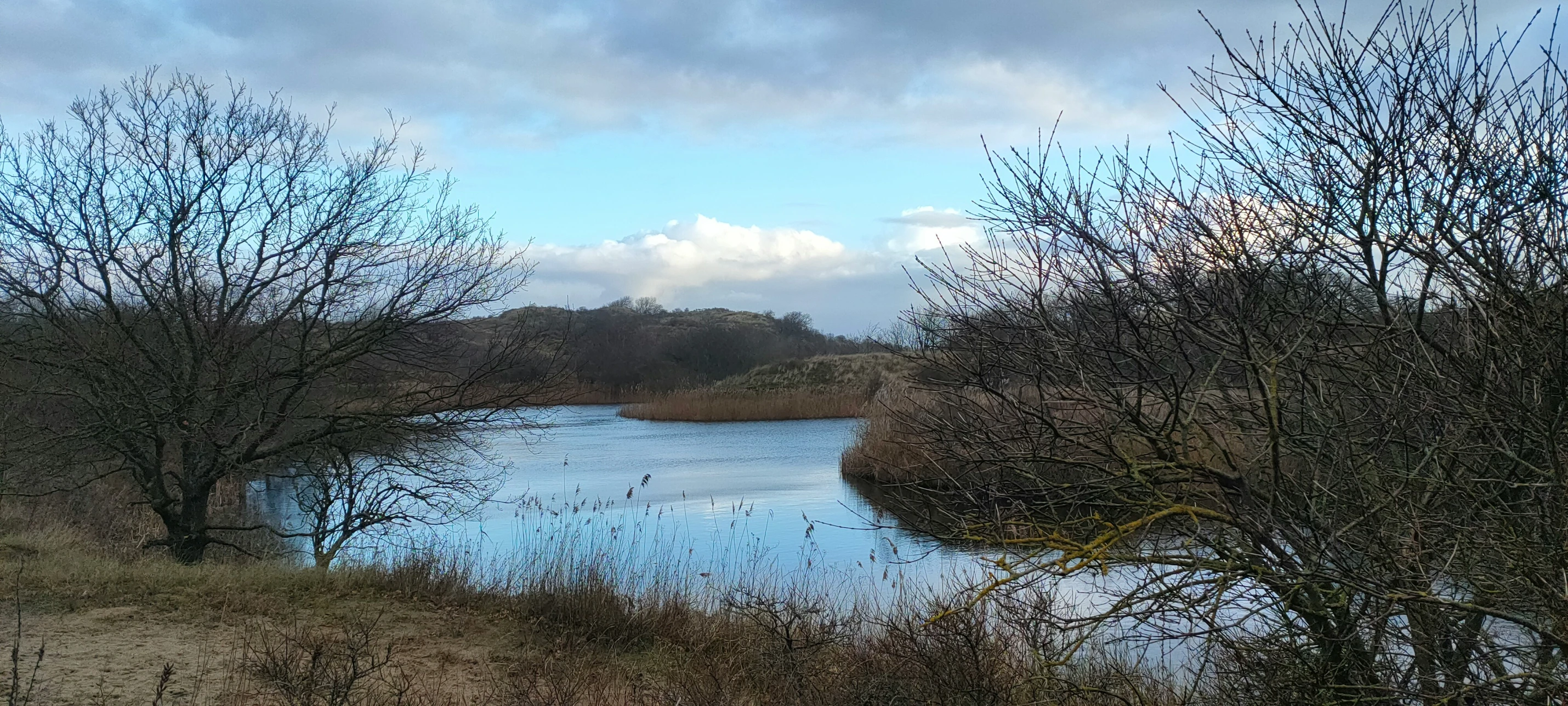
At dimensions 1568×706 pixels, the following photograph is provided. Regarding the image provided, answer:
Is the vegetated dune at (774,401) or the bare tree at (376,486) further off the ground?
the vegetated dune at (774,401)

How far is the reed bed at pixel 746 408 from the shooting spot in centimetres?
4266

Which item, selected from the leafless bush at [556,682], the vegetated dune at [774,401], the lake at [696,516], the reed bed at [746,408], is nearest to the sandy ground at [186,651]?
the leafless bush at [556,682]

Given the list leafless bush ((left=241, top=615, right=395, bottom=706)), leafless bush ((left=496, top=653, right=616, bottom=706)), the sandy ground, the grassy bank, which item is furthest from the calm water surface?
leafless bush ((left=241, top=615, right=395, bottom=706))

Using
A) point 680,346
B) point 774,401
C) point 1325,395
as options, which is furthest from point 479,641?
point 680,346

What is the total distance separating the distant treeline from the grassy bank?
30.6 meters

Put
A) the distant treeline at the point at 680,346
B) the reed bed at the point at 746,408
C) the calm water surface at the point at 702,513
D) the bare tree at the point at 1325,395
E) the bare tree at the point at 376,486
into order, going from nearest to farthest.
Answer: the bare tree at the point at 1325,395, the bare tree at the point at 376,486, the calm water surface at the point at 702,513, the reed bed at the point at 746,408, the distant treeline at the point at 680,346

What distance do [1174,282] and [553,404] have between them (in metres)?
9.12

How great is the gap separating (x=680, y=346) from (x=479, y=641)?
223 feet

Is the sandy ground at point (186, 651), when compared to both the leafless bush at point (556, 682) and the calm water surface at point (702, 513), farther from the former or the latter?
the calm water surface at point (702, 513)

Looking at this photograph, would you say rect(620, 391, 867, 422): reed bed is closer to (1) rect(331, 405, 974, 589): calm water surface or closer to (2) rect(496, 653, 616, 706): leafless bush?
(1) rect(331, 405, 974, 589): calm water surface

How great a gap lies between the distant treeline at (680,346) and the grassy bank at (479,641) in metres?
30.6

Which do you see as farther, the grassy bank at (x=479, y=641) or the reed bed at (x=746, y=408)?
the reed bed at (x=746, y=408)

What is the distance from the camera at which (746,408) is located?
43.2 m

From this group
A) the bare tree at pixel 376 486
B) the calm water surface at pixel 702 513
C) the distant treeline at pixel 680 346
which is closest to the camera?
the bare tree at pixel 376 486
